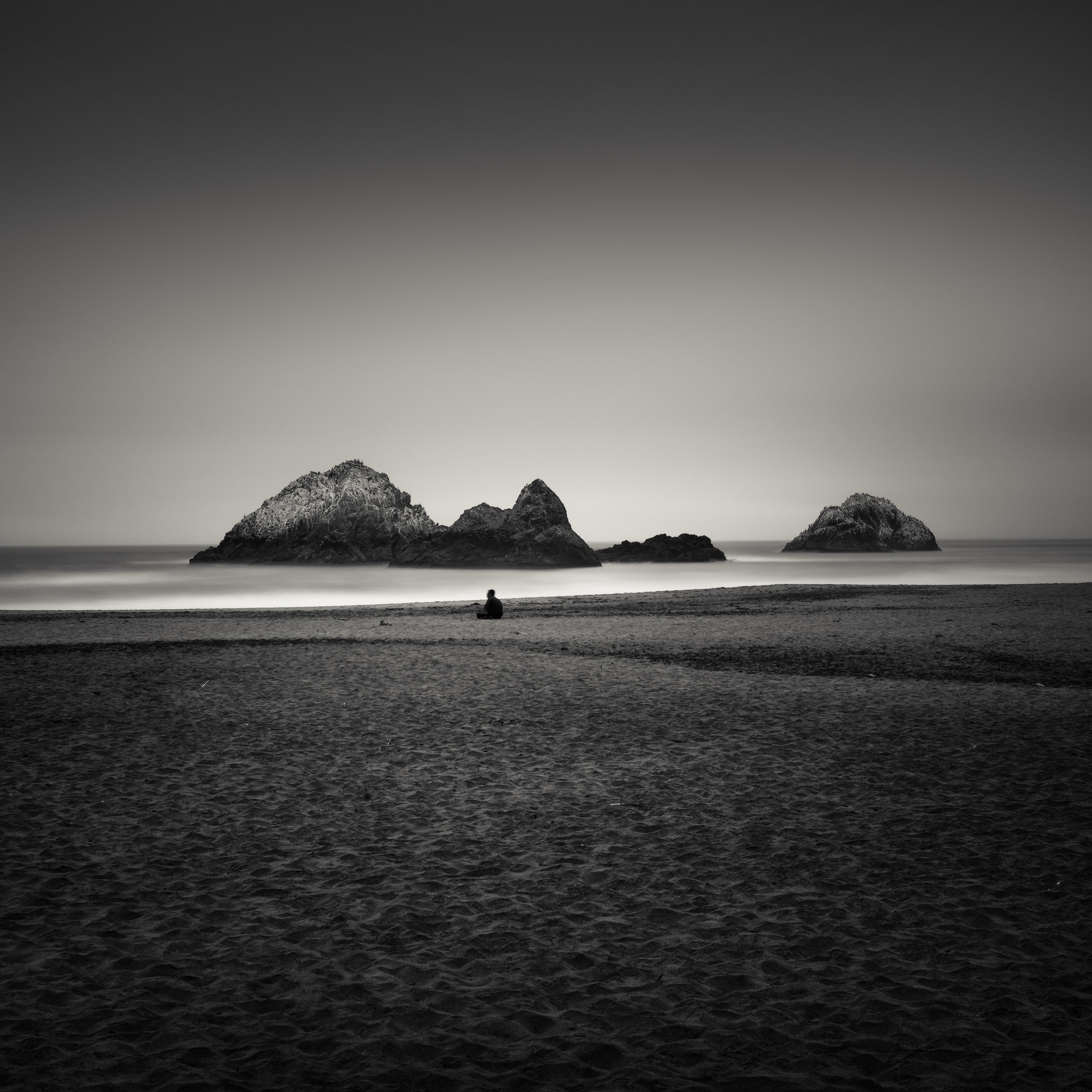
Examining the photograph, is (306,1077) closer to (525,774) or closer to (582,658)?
(525,774)

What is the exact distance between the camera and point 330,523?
179 m

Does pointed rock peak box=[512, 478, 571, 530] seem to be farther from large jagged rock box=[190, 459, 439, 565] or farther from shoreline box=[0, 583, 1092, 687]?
shoreline box=[0, 583, 1092, 687]

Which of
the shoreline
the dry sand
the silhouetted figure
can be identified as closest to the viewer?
the dry sand

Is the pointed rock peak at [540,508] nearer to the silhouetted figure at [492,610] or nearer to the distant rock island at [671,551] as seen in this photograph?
the distant rock island at [671,551]

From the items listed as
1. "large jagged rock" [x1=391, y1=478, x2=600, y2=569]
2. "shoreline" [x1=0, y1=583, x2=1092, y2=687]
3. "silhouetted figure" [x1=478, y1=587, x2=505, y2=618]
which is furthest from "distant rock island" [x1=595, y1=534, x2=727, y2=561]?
"silhouetted figure" [x1=478, y1=587, x2=505, y2=618]

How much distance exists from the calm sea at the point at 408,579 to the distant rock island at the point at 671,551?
21.6ft

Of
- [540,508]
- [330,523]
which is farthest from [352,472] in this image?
[540,508]

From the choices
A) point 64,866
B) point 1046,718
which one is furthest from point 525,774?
point 1046,718

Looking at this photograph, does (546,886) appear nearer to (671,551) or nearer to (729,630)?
(729,630)

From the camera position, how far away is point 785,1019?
5555 mm

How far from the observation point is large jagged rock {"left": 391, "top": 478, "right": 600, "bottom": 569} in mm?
135250

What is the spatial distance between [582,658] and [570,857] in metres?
13.5

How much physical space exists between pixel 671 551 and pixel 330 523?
7878 cm

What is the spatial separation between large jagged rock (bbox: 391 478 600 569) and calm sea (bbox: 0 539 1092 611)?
7.04 m
